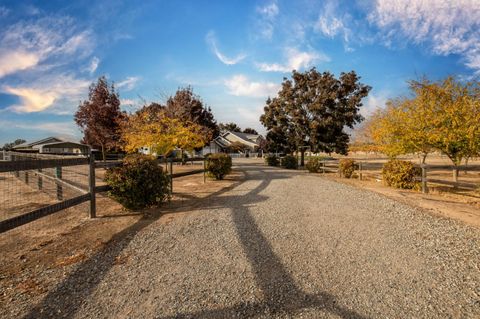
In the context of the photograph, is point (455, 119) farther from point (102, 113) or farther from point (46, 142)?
point (46, 142)

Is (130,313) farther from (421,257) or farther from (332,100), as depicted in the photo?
(332,100)

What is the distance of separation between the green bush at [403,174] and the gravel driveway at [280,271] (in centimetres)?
601

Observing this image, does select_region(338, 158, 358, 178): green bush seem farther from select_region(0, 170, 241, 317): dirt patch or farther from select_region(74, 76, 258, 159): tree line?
select_region(0, 170, 241, 317): dirt patch

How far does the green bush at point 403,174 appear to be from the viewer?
11070mm

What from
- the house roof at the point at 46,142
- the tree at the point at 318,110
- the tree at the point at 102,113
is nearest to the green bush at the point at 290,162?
the tree at the point at 318,110

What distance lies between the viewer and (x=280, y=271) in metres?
3.38

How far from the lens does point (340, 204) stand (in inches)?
290

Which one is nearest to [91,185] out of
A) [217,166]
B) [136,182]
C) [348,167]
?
[136,182]

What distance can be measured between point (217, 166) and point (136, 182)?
6.79 meters

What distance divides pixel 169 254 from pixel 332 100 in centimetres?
2346

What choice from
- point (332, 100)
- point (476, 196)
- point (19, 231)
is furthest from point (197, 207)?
point (332, 100)

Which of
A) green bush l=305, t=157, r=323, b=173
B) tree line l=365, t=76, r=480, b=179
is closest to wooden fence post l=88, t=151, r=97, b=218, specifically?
tree line l=365, t=76, r=480, b=179

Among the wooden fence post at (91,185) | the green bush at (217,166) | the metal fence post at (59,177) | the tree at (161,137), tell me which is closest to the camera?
the wooden fence post at (91,185)

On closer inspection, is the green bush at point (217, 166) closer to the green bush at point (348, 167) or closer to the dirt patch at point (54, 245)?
the dirt patch at point (54, 245)
